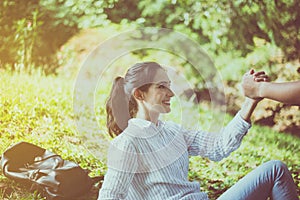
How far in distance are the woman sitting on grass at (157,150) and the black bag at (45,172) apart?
1.29ft

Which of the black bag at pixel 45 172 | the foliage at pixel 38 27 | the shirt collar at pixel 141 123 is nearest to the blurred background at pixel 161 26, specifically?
the foliage at pixel 38 27

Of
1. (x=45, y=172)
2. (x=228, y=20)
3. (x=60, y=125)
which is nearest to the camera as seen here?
(x=45, y=172)

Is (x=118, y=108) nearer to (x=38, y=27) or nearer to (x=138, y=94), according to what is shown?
(x=138, y=94)

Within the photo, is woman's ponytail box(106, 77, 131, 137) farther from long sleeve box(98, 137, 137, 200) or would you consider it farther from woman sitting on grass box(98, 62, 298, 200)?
long sleeve box(98, 137, 137, 200)

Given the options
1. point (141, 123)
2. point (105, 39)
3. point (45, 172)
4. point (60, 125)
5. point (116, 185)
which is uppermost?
point (105, 39)

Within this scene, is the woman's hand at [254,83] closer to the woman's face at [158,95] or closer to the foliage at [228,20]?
the woman's face at [158,95]

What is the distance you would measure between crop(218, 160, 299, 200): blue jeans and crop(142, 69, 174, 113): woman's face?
17.4 inches

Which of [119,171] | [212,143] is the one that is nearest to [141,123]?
[119,171]

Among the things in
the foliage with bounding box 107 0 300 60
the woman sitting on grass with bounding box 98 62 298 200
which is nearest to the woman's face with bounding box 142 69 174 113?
the woman sitting on grass with bounding box 98 62 298 200

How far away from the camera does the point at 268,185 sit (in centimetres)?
204

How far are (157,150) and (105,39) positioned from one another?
766mm

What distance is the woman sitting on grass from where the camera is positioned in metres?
1.97

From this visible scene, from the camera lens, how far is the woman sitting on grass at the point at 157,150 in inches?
77.6

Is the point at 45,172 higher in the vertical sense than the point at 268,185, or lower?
lower
